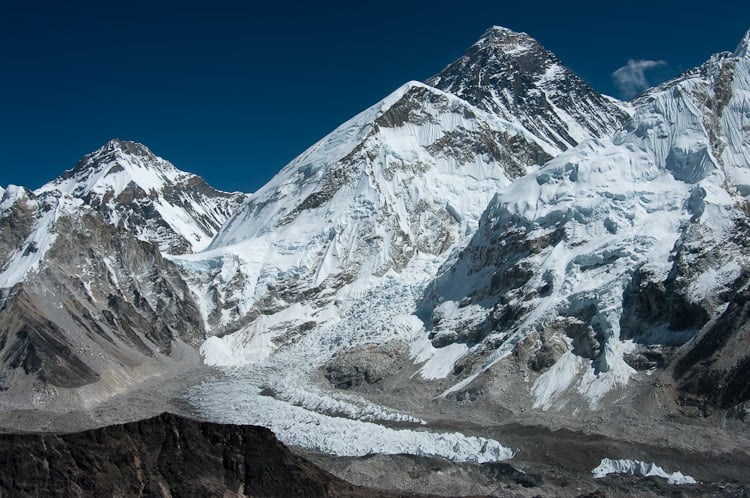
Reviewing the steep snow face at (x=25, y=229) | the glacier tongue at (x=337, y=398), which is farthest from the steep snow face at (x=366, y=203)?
the steep snow face at (x=25, y=229)

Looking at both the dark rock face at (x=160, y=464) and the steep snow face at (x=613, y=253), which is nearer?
the dark rock face at (x=160, y=464)

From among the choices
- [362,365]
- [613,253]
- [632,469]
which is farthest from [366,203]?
[632,469]

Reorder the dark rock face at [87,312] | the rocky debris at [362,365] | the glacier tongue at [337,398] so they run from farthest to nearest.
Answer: the rocky debris at [362,365]
the dark rock face at [87,312]
the glacier tongue at [337,398]

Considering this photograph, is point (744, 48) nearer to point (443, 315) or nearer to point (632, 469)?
point (443, 315)

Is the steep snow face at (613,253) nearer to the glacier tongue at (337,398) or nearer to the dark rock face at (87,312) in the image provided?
the glacier tongue at (337,398)

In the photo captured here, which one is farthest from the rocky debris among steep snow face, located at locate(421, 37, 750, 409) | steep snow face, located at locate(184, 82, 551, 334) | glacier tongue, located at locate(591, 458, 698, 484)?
glacier tongue, located at locate(591, 458, 698, 484)

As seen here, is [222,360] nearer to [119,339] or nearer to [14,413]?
[119,339]

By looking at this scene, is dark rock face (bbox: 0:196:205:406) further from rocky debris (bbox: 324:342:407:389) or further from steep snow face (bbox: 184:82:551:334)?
rocky debris (bbox: 324:342:407:389)

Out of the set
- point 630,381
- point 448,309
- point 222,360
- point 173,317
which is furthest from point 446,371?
point 173,317
